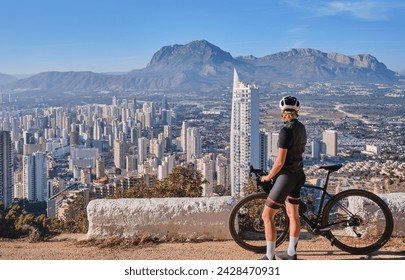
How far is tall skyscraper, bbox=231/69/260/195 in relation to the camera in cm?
1232

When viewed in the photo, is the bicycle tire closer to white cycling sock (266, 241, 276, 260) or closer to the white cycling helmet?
white cycling sock (266, 241, 276, 260)

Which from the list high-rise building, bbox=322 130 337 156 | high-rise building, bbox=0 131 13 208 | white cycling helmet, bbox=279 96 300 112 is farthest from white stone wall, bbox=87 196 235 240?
high-rise building, bbox=0 131 13 208

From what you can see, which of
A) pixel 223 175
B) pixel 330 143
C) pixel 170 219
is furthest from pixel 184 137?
pixel 170 219

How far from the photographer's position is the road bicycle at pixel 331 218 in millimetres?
3992

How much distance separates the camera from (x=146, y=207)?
4.55 metres

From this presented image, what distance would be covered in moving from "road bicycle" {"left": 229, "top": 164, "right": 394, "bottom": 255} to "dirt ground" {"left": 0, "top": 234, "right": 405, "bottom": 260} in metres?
0.10

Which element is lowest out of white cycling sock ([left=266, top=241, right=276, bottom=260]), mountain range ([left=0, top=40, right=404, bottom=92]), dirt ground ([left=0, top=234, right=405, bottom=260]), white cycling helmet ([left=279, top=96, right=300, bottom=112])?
dirt ground ([left=0, top=234, right=405, bottom=260])

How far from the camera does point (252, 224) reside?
4363 millimetres

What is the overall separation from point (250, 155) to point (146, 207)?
25.5 ft

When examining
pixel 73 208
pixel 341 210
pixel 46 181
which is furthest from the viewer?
pixel 46 181

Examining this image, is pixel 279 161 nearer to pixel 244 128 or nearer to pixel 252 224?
pixel 252 224

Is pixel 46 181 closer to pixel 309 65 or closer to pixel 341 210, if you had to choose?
pixel 309 65

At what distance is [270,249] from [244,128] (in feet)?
37.2

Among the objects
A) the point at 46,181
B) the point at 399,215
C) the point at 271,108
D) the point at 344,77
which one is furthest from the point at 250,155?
the point at 46,181
